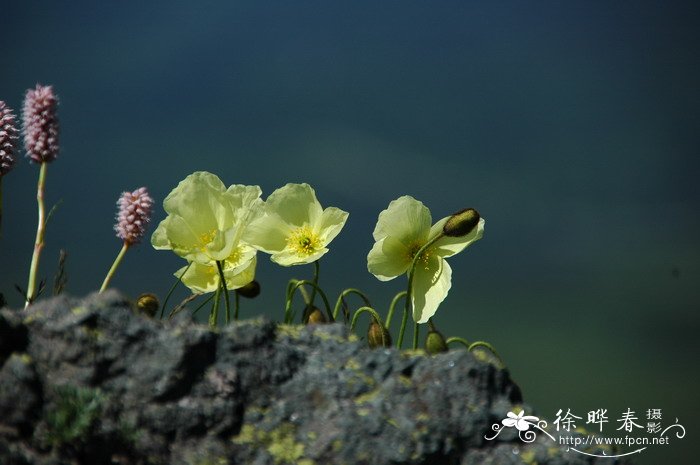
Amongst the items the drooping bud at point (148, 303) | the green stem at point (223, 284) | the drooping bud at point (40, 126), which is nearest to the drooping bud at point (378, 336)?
the green stem at point (223, 284)

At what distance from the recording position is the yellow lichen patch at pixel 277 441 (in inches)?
65.0

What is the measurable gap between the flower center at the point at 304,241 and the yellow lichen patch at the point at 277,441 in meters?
Answer: 0.94

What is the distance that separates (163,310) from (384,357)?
1017mm

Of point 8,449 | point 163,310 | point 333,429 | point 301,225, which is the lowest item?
point 8,449

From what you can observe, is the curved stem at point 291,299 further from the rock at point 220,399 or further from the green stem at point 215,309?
the rock at point 220,399

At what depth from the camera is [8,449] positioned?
155 centimetres

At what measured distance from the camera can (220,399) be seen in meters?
1.68

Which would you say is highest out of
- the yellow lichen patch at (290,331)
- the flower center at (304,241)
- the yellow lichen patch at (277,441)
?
the flower center at (304,241)

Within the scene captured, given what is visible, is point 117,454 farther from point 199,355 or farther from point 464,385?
point 464,385

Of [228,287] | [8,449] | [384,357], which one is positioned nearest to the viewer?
[8,449]

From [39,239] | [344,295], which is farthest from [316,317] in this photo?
[39,239]

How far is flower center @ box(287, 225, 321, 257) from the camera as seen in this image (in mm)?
2559

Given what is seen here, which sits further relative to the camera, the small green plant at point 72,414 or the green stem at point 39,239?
the green stem at point 39,239

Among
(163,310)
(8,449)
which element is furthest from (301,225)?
(8,449)
